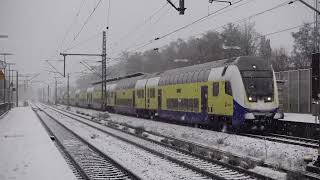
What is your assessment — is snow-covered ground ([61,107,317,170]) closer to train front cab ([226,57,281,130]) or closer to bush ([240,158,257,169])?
bush ([240,158,257,169])

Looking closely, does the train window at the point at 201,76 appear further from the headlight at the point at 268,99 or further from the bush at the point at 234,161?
the bush at the point at 234,161

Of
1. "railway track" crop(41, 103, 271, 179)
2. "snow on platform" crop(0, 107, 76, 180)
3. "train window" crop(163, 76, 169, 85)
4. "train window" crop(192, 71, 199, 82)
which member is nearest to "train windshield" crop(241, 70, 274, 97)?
"train window" crop(192, 71, 199, 82)

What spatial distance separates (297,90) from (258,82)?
45.8ft

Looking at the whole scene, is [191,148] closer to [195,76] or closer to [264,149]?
[264,149]

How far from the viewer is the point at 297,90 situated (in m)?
36.0

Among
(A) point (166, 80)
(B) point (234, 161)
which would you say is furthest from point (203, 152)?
(A) point (166, 80)

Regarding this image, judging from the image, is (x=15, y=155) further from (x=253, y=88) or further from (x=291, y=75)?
(x=291, y=75)

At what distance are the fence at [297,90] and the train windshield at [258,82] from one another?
11342 mm

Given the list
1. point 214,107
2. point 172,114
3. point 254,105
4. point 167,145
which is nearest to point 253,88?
point 254,105

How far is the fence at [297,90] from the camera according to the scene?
114ft

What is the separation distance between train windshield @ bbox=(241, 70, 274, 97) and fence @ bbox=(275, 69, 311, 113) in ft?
37.2

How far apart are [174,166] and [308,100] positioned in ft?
77.2

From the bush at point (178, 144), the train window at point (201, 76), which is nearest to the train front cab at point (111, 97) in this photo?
the train window at point (201, 76)

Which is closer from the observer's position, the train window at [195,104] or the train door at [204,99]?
the train door at [204,99]
